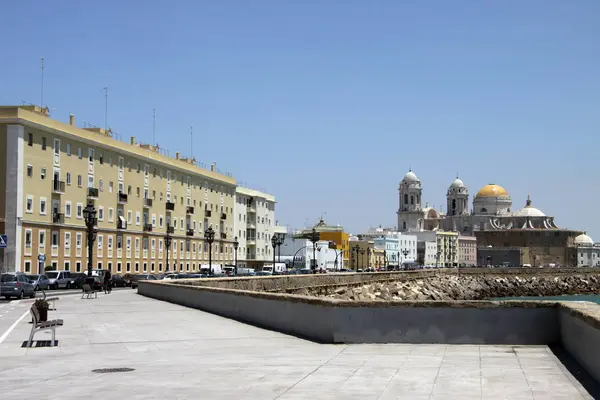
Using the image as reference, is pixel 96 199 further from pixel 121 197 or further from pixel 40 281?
pixel 40 281

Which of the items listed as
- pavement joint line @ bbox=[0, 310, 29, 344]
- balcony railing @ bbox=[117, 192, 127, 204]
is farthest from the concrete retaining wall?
balcony railing @ bbox=[117, 192, 127, 204]

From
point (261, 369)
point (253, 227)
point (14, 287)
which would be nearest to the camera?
point (261, 369)

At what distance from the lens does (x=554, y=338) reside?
15.7 meters

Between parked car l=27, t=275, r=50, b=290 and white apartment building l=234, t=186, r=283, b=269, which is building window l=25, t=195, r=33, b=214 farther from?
white apartment building l=234, t=186, r=283, b=269

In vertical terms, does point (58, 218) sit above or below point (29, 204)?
below

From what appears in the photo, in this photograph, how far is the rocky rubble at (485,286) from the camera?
81.7 metres

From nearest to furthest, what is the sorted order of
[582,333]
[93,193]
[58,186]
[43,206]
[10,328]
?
[582,333], [10,328], [43,206], [58,186], [93,193]

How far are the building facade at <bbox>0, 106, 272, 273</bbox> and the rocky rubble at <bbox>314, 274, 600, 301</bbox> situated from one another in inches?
937

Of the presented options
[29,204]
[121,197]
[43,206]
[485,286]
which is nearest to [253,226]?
[485,286]

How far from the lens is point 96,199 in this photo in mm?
72375

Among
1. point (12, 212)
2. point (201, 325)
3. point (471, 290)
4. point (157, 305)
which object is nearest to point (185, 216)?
Answer: point (12, 212)

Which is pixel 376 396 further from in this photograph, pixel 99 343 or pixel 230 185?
pixel 230 185

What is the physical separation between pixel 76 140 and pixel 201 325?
51.5 meters

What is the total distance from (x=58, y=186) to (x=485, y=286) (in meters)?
80.6
